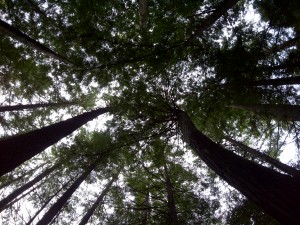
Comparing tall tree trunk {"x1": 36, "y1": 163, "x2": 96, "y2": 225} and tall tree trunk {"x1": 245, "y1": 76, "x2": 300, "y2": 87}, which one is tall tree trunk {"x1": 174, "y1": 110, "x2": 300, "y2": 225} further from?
tall tree trunk {"x1": 36, "y1": 163, "x2": 96, "y2": 225}

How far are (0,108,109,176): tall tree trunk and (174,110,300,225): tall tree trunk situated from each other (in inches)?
103

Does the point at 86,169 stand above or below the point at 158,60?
below

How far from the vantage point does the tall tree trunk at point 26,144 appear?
3.66 m

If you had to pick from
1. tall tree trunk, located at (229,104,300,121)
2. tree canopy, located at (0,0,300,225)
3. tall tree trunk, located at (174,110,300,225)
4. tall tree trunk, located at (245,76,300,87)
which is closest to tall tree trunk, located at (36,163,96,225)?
tree canopy, located at (0,0,300,225)

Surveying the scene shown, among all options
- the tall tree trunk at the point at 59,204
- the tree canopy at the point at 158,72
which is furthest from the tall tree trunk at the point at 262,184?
the tall tree trunk at the point at 59,204

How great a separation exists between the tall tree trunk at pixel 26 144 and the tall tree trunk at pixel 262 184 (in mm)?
2624

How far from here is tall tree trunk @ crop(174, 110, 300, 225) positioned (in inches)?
109

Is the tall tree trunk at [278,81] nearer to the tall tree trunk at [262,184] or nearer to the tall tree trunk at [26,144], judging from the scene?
the tall tree trunk at [262,184]

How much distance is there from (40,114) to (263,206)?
36.0 ft

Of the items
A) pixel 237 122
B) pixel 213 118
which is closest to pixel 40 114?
pixel 213 118

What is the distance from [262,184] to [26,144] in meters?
A: 3.22

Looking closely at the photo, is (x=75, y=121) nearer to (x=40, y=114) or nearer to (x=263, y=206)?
(x=263, y=206)

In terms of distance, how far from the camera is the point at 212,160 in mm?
4281

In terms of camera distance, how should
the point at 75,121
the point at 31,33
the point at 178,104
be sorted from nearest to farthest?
the point at 75,121, the point at 31,33, the point at 178,104
